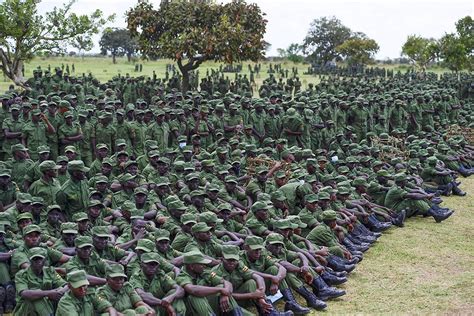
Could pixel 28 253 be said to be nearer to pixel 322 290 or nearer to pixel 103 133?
pixel 322 290

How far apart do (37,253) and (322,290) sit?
10.8 feet

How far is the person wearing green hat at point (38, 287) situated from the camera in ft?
20.2

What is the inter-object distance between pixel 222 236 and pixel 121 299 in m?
2.15

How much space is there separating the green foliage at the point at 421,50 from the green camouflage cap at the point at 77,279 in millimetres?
33432

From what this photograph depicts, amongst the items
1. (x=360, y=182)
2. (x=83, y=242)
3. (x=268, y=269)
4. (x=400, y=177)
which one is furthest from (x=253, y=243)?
(x=400, y=177)

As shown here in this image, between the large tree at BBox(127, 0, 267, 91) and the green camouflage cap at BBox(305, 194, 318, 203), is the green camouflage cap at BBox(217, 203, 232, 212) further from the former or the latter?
the large tree at BBox(127, 0, 267, 91)

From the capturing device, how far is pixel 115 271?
6.07 m

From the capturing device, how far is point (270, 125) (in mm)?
14688

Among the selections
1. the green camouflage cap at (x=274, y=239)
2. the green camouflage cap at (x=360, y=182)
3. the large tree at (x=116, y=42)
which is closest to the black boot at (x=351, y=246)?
the green camouflage cap at (x=360, y=182)

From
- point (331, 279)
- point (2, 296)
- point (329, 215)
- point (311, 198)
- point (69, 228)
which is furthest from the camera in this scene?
point (311, 198)

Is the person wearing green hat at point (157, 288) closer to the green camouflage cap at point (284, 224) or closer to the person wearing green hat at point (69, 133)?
the green camouflage cap at point (284, 224)

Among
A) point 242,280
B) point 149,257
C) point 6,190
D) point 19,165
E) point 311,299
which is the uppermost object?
point 19,165

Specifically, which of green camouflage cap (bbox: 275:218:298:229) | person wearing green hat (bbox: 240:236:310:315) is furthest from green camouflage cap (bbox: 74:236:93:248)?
green camouflage cap (bbox: 275:218:298:229)

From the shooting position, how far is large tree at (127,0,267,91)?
20203 millimetres
